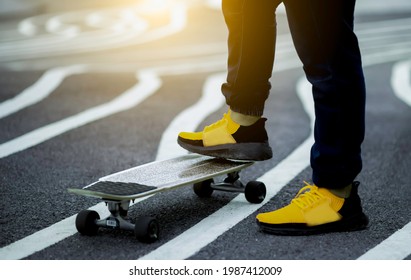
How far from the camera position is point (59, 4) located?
1961 centimetres

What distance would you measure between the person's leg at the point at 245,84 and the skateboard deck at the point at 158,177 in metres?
0.09

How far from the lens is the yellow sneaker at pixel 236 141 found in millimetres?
3848

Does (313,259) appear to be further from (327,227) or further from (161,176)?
(161,176)

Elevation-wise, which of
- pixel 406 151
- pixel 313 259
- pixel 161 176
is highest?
pixel 161 176

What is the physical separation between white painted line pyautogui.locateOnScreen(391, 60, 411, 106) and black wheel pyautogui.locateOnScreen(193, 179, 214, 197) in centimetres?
350

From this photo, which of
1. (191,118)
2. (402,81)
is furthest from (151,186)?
(402,81)

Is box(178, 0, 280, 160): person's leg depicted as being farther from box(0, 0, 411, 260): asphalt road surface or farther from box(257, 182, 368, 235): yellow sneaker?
box(257, 182, 368, 235): yellow sneaker

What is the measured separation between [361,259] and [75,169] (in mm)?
2174

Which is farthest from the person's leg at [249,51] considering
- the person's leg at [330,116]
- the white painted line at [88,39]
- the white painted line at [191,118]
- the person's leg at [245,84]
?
the white painted line at [88,39]

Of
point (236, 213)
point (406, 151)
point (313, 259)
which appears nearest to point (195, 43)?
point (406, 151)

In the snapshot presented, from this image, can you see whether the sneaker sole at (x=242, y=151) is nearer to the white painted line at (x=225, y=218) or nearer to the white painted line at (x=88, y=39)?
the white painted line at (x=225, y=218)

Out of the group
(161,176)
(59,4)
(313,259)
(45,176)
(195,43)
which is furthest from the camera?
(59,4)

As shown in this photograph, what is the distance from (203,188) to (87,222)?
0.88m

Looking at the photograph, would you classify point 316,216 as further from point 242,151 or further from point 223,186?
point 223,186
